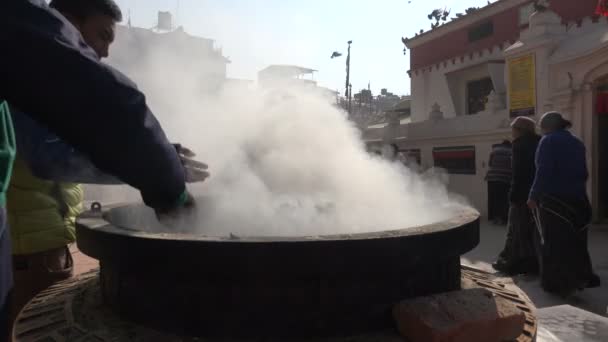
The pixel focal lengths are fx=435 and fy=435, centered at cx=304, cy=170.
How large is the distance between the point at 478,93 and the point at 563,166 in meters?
9.99

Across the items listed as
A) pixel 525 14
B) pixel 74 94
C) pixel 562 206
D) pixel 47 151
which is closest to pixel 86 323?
pixel 47 151

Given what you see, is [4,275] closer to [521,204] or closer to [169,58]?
[521,204]

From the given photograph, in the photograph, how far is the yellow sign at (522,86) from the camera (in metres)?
8.19

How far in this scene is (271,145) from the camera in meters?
4.02

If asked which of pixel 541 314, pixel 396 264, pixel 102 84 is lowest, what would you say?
pixel 541 314

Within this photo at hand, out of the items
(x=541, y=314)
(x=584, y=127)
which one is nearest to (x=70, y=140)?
(x=541, y=314)

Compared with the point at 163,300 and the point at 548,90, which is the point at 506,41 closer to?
the point at 548,90

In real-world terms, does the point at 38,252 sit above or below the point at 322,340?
above

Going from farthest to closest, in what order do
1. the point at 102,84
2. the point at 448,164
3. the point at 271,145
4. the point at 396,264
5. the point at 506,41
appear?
the point at 506,41 → the point at 448,164 → the point at 271,145 → the point at 396,264 → the point at 102,84

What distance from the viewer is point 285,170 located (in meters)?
3.88

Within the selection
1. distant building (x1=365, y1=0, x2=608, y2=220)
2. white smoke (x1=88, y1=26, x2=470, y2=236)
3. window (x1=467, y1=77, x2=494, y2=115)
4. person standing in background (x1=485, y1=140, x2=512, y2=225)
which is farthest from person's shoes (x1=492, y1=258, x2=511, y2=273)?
window (x1=467, y1=77, x2=494, y2=115)

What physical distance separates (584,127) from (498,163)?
1.69 m

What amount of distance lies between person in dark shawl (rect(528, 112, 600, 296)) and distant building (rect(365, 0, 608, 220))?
403 cm

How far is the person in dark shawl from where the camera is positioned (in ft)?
12.5
